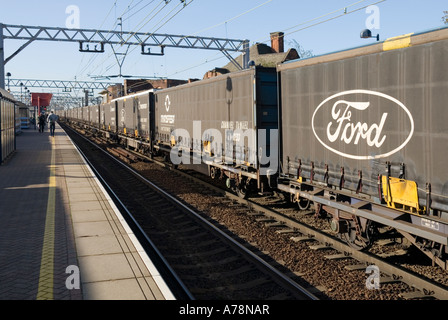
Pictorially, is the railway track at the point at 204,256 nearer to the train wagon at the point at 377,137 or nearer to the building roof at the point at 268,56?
the train wagon at the point at 377,137

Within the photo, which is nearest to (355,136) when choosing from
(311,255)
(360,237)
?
(360,237)

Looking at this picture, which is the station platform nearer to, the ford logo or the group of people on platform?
the ford logo

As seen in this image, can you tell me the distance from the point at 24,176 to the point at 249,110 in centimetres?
1013

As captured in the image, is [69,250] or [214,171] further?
[214,171]

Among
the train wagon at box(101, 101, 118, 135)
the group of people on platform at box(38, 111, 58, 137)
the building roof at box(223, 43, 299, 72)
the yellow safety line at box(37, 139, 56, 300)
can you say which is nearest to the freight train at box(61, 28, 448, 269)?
the yellow safety line at box(37, 139, 56, 300)

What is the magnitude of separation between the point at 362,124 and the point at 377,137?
0.43 meters

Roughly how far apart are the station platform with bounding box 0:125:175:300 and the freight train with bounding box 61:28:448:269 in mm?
3773

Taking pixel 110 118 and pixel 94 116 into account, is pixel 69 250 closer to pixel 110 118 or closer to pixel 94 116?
pixel 110 118

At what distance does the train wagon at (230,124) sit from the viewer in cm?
1112

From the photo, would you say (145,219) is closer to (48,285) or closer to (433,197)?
(48,285)

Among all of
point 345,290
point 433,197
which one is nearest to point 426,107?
point 433,197

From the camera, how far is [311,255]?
26.5 ft

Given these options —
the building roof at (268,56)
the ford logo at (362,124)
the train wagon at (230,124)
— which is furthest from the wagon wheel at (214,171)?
the building roof at (268,56)

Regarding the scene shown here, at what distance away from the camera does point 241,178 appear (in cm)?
1268
